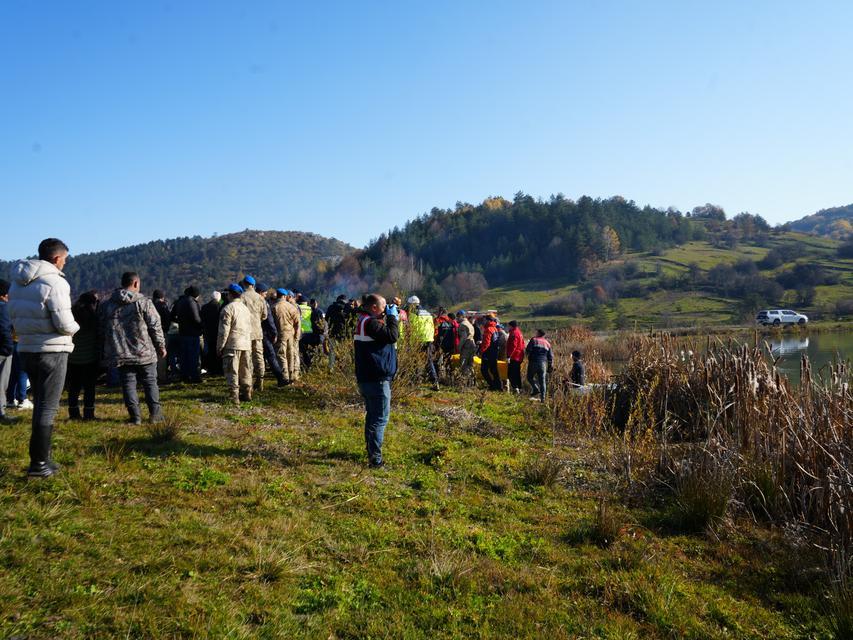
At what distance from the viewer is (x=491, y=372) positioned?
13156 millimetres

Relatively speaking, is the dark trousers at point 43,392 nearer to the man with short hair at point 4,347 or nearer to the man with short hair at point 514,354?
the man with short hair at point 4,347

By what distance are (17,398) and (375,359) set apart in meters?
5.55

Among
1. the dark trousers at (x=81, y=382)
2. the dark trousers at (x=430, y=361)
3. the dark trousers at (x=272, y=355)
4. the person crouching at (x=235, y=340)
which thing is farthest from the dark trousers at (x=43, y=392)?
the dark trousers at (x=430, y=361)

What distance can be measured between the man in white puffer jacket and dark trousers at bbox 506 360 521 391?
9.95 metres

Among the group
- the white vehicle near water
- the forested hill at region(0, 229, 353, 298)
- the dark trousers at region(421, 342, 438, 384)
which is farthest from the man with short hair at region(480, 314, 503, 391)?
the forested hill at region(0, 229, 353, 298)

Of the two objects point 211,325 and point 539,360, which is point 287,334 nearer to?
point 211,325

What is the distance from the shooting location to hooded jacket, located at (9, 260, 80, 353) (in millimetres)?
4426

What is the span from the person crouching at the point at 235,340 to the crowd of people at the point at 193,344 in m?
0.02

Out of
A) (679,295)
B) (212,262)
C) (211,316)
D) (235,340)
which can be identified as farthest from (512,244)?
(235,340)

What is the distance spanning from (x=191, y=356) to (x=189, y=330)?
528 millimetres

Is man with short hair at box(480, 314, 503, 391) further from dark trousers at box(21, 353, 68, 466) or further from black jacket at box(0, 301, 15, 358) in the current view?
dark trousers at box(21, 353, 68, 466)

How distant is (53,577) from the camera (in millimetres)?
3188

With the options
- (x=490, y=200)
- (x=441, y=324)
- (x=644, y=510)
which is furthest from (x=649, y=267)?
(x=644, y=510)

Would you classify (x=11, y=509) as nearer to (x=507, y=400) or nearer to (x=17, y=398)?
(x=17, y=398)
